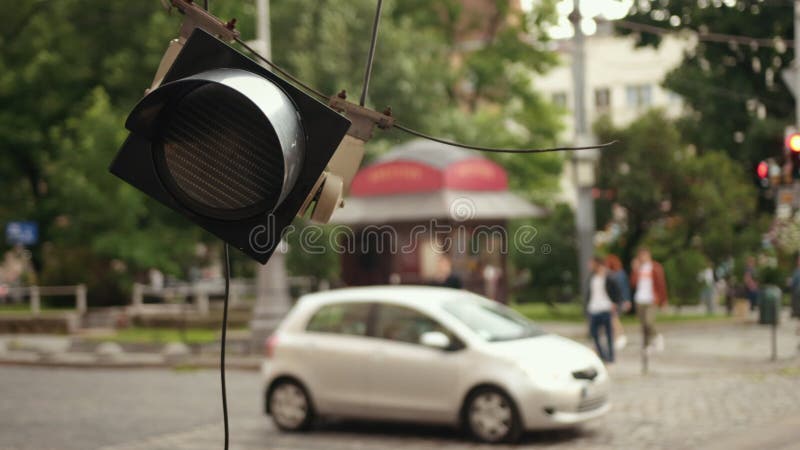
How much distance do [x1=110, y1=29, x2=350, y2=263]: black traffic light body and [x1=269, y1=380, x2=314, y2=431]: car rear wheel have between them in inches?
331

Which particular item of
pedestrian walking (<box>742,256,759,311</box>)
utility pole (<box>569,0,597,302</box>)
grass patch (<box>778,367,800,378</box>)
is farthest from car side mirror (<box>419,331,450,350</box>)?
pedestrian walking (<box>742,256,759,311</box>)

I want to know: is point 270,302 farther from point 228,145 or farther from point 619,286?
point 228,145

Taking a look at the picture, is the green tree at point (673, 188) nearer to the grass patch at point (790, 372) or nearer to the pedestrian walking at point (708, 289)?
the pedestrian walking at point (708, 289)

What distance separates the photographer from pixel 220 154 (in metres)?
2.65

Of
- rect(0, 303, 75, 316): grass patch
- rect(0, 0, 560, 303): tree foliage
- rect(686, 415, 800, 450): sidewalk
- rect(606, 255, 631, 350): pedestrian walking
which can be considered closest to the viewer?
rect(686, 415, 800, 450): sidewalk

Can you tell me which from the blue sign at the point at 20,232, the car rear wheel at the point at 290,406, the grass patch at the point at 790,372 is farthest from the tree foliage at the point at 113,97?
the car rear wheel at the point at 290,406

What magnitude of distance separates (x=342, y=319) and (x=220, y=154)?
8435 millimetres

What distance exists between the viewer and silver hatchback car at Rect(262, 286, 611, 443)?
32.9 ft

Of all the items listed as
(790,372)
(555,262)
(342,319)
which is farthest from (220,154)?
(555,262)

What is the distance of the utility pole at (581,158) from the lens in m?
20.6

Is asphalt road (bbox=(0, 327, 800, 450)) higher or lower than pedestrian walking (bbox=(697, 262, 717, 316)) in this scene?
lower

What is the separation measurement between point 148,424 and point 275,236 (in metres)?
9.64

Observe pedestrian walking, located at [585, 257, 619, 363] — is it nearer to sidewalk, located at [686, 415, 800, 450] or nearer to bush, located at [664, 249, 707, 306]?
sidewalk, located at [686, 415, 800, 450]

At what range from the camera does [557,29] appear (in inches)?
1706
